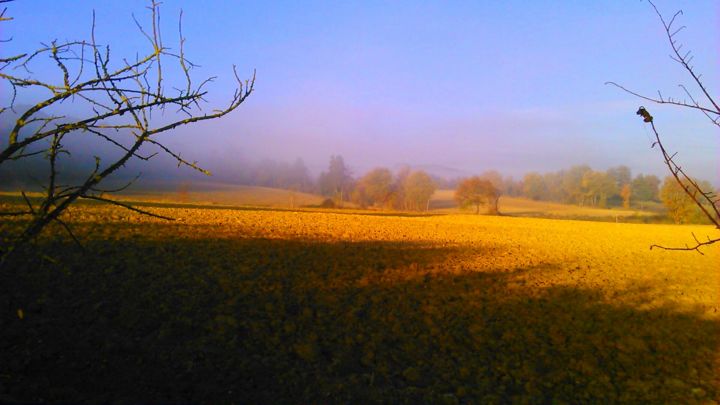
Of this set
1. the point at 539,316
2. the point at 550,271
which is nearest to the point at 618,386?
the point at 539,316

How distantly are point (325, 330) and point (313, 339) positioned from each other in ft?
→ 1.52

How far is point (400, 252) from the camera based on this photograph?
1495 centimetres

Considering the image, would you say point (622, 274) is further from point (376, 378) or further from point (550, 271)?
point (376, 378)

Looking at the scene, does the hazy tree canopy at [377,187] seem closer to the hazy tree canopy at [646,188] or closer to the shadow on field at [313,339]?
the hazy tree canopy at [646,188]

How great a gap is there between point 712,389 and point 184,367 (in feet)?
24.2

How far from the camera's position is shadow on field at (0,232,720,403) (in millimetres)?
4957

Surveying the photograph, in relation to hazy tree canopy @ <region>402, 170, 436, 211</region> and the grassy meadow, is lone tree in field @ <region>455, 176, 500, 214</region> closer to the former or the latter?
hazy tree canopy @ <region>402, 170, 436, 211</region>

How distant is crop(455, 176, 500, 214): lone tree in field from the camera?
219ft

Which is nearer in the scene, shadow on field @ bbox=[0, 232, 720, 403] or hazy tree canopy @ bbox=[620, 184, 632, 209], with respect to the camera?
shadow on field @ bbox=[0, 232, 720, 403]

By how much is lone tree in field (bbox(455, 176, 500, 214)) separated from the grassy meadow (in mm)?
54556

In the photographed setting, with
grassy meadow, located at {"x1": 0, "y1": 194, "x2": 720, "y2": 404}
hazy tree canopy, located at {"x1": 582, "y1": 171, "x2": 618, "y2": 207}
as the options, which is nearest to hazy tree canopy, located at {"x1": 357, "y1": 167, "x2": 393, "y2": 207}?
hazy tree canopy, located at {"x1": 582, "y1": 171, "x2": 618, "y2": 207}

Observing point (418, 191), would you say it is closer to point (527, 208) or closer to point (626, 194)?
point (527, 208)

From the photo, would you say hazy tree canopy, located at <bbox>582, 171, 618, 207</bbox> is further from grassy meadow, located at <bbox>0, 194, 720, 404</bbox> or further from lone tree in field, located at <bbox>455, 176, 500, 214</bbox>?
grassy meadow, located at <bbox>0, 194, 720, 404</bbox>

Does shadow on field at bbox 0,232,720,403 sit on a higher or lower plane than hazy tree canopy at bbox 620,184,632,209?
lower
